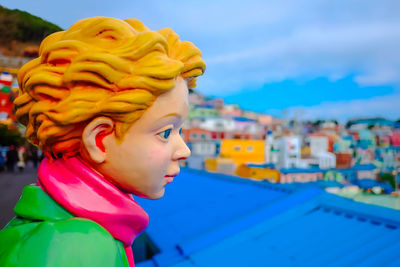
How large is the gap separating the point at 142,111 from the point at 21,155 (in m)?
1.28

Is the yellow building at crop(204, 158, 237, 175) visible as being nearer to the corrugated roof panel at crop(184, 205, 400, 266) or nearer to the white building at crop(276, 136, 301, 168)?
the white building at crop(276, 136, 301, 168)

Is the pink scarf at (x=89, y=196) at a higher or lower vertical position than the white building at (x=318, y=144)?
higher

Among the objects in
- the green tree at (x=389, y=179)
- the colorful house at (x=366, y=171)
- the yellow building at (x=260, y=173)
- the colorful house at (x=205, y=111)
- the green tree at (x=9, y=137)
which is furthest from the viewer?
the colorful house at (x=205, y=111)

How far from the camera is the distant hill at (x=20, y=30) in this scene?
1.55 metres

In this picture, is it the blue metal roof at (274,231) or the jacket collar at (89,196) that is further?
the blue metal roof at (274,231)

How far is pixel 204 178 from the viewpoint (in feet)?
17.3

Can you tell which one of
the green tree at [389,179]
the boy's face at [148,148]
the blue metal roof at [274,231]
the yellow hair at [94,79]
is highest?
the yellow hair at [94,79]

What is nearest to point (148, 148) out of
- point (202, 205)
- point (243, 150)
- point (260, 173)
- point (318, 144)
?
point (202, 205)

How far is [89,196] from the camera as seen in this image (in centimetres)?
94

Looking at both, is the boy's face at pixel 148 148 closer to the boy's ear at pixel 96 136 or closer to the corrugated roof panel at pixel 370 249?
the boy's ear at pixel 96 136

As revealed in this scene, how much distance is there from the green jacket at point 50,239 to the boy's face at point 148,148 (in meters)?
0.20

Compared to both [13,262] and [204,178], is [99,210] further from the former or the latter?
[204,178]

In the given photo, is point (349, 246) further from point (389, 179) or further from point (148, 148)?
point (389, 179)

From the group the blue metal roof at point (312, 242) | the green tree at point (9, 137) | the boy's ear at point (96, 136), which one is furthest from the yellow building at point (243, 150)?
the boy's ear at point (96, 136)
